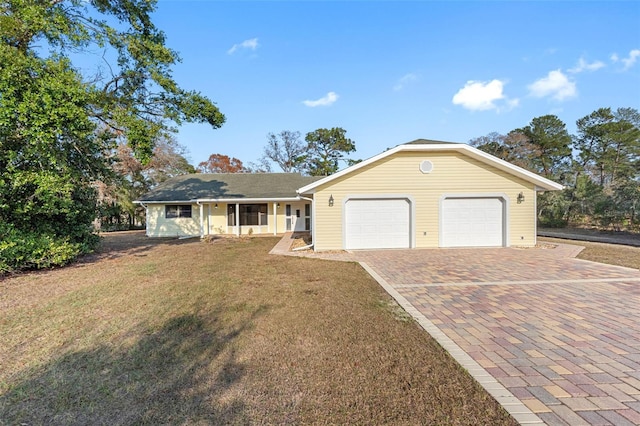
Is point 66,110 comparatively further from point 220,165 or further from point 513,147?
point 513,147

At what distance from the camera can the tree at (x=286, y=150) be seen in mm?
36250

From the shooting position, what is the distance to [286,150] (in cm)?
3662

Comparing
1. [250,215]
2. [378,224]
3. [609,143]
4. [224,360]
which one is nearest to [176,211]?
[250,215]

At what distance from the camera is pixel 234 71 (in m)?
13.6

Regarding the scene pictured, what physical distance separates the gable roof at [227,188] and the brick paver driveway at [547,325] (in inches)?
421

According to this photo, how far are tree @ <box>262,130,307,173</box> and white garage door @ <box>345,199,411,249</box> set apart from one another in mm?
25803

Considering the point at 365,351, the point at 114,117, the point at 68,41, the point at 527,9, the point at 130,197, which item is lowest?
the point at 365,351

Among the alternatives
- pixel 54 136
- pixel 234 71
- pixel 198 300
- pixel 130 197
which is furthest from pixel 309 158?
pixel 198 300

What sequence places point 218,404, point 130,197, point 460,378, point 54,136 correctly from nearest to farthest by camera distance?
1. point 218,404
2. point 460,378
3. point 54,136
4. point 130,197

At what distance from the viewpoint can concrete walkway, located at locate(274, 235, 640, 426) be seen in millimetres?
2318

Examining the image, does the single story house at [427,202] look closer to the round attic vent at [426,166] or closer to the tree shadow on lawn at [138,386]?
the round attic vent at [426,166]

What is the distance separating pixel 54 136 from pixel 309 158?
30.2 metres

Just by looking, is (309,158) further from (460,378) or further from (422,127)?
(460,378)

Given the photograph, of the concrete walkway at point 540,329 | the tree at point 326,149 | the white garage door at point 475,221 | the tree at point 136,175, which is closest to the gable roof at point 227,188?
the tree at point 136,175
